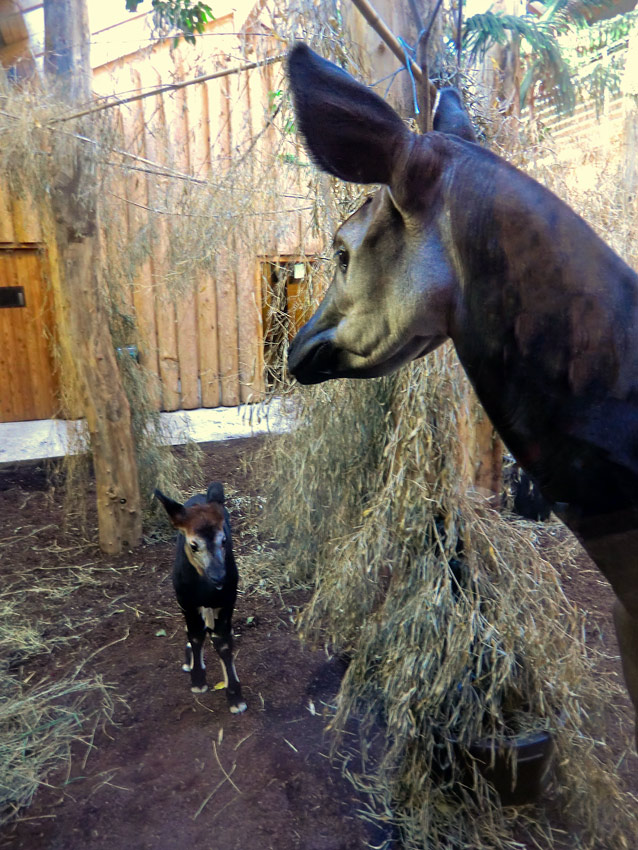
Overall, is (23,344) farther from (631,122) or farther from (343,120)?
(343,120)

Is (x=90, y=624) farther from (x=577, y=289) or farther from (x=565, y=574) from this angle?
(x=577, y=289)

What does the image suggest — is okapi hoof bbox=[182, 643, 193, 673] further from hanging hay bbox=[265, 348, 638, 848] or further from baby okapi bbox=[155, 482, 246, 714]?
hanging hay bbox=[265, 348, 638, 848]

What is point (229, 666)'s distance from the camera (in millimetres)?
3033

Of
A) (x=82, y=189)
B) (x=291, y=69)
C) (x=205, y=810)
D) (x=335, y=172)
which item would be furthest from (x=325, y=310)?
(x=82, y=189)

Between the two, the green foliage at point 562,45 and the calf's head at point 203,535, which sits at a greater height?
the green foliage at point 562,45

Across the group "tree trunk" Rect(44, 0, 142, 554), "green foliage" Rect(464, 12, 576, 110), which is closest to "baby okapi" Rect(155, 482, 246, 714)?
"tree trunk" Rect(44, 0, 142, 554)

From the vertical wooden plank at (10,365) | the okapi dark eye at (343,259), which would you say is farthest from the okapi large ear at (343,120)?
the vertical wooden plank at (10,365)

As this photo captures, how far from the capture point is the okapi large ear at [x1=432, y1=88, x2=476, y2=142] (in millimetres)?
1350

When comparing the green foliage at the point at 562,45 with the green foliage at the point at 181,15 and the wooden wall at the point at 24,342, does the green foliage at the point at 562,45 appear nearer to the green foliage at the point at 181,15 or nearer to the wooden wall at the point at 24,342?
the green foliage at the point at 181,15

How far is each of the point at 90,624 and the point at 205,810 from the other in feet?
6.10

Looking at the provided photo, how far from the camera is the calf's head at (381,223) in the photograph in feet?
3.42

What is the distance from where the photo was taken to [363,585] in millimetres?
2557

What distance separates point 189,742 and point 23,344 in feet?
23.4

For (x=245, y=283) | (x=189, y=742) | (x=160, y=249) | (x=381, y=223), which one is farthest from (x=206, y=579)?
(x=245, y=283)
